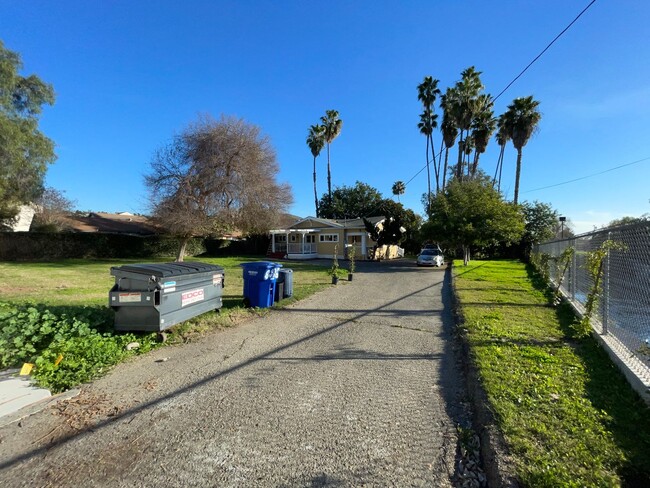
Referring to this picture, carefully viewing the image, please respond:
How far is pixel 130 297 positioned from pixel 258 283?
144 inches

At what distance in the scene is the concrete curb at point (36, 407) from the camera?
354 centimetres

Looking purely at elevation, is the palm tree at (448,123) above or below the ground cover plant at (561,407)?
above

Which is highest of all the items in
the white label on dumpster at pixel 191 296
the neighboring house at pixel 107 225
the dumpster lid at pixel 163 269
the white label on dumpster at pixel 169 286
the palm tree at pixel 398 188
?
the palm tree at pixel 398 188

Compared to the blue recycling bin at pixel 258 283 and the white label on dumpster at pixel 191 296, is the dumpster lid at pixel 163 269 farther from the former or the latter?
the blue recycling bin at pixel 258 283

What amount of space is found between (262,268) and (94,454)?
6.23 metres

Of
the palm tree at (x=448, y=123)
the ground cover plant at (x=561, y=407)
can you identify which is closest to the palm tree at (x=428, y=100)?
the palm tree at (x=448, y=123)

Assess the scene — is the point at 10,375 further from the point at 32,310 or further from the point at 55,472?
the point at 55,472

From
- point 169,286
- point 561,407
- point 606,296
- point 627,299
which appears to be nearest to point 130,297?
point 169,286

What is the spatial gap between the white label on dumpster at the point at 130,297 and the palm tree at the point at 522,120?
38811 mm

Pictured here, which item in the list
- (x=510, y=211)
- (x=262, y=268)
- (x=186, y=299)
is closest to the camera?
(x=186, y=299)

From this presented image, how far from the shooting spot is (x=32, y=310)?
18.9ft

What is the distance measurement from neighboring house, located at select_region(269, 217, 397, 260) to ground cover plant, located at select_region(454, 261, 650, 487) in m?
26.1

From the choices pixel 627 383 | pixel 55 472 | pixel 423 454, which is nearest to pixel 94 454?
pixel 55 472

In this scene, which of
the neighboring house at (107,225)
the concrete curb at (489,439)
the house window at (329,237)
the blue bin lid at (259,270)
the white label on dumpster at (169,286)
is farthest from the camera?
the house window at (329,237)
